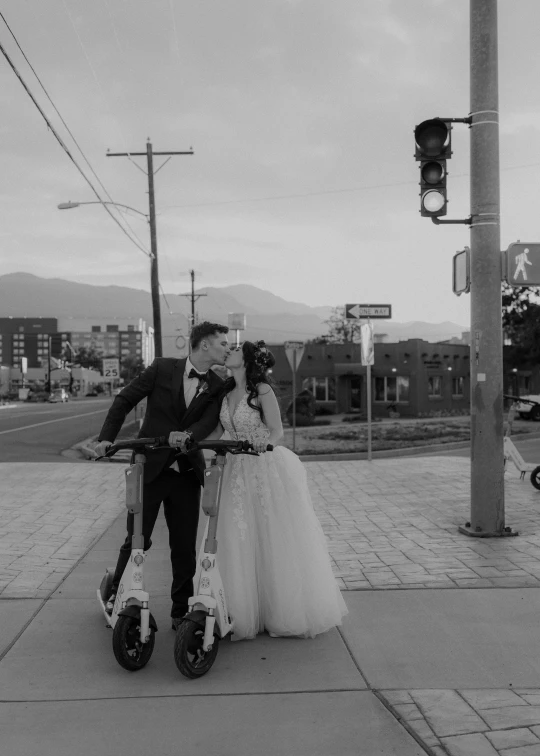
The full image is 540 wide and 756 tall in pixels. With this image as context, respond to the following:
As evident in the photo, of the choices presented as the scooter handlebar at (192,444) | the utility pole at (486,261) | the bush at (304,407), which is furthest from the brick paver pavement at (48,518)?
the bush at (304,407)

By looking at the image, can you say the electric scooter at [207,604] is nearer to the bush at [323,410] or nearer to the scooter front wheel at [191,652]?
the scooter front wheel at [191,652]

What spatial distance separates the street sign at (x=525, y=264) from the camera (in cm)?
770

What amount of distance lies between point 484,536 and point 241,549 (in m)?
3.84

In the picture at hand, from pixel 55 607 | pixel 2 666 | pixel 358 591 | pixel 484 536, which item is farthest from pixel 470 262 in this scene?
pixel 2 666

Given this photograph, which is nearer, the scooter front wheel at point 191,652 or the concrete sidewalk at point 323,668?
the concrete sidewalk at point 323,668

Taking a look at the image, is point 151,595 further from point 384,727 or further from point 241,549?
point 384,727

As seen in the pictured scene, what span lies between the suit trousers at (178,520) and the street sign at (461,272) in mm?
4175

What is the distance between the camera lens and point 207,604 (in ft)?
14.0

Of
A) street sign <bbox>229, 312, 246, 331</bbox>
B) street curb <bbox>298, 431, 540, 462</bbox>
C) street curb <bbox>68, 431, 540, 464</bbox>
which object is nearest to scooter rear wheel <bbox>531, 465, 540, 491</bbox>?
street curb <bbox>68, 431, 540, 464</bbox>

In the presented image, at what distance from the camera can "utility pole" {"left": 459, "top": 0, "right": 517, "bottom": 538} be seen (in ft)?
25.5

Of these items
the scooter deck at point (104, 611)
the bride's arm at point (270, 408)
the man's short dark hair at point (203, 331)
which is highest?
the man's short dark hair at point (203, 331)

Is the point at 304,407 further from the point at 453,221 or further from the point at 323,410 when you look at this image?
the point at 453,221

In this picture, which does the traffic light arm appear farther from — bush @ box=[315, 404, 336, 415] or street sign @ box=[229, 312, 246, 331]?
street sign @ box=[229, 312, 246, 331]

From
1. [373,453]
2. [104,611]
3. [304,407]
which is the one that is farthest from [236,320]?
[104,611]
